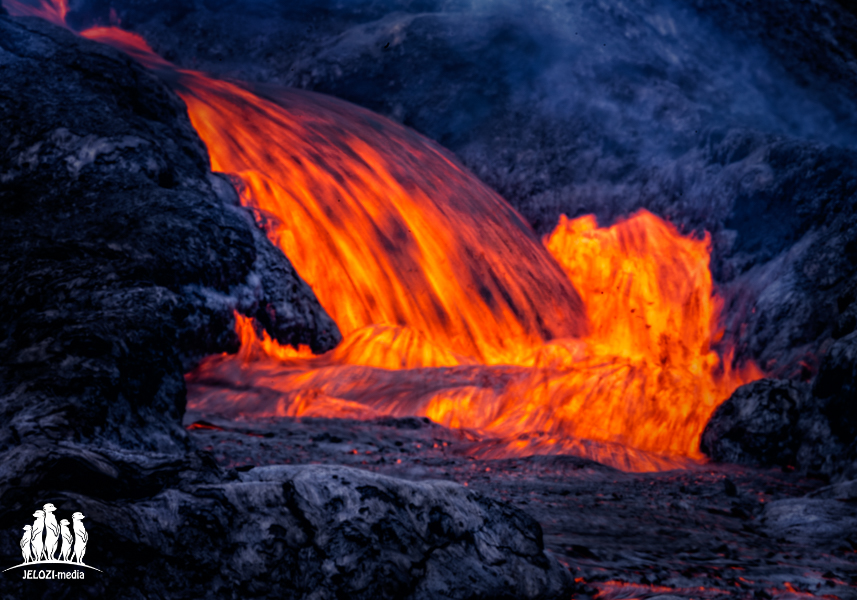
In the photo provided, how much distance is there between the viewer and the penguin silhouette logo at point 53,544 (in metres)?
1.49

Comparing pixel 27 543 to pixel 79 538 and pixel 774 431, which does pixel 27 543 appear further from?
pixel 774 431

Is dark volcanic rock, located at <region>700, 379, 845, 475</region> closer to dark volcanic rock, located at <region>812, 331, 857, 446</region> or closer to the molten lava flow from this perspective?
dark volcanic rock, located at <region>812, 331, 857, 446</region>

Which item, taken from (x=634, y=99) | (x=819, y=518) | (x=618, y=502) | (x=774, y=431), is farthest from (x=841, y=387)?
(x=634, y=99)

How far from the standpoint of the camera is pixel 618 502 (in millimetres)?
3754

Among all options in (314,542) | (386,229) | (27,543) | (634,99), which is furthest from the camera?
(634,99)

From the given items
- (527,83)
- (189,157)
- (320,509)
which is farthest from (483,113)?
(320,509)

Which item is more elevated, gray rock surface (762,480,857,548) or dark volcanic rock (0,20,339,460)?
dark volcanic rock (0,20,339,460)

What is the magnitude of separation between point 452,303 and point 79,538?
26.8ft

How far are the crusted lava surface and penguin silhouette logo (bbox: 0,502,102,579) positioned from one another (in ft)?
2.34

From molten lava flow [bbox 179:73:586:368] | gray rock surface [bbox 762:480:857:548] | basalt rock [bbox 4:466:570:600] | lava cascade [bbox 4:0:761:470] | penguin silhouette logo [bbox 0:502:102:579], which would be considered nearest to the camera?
penguin silhouette logo [bbox 0:502:102:579]

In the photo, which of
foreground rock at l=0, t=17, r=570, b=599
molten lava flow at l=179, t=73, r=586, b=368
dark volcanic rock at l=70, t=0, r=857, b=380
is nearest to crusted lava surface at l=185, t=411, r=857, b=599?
foreground rock at l=0, t=17, r=570, b=599

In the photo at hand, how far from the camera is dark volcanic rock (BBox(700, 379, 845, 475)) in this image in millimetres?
5359

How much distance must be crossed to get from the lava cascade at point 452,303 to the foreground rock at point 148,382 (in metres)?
0.79

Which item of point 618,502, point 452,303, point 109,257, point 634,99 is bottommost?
point 452,303
